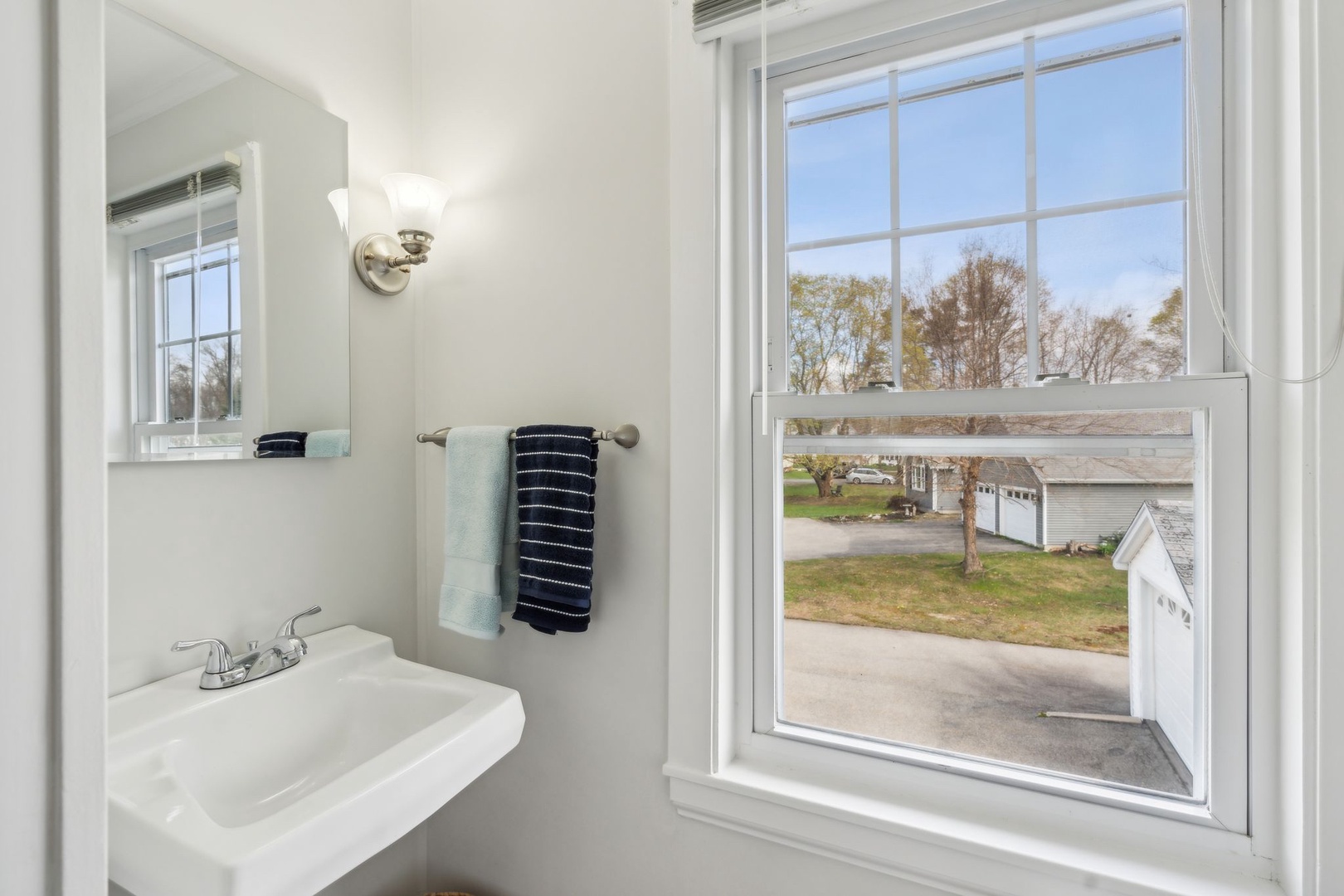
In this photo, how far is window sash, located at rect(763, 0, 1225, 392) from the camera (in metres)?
0.88

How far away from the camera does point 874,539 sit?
3.58ft

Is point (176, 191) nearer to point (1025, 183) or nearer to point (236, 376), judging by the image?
point (236, 376)

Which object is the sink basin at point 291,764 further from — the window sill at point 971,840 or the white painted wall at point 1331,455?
the white painted wall at point 1331,455

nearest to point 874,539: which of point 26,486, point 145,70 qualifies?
point 26,486

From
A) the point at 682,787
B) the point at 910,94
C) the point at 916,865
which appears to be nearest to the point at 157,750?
the point at 682,787

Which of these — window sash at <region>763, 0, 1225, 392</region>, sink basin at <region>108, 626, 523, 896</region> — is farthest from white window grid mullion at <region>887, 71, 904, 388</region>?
sink basin at <region>108, 626, 523, 896</region>

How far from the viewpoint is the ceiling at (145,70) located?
93cm

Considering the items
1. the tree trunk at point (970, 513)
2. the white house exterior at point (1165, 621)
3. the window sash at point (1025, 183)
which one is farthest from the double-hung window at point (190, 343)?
the white house exterior at point (1165, 621)

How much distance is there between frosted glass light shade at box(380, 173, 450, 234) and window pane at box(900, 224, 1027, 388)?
0.94 metres

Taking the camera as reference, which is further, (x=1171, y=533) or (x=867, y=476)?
(x=867, y=476)

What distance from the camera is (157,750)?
867 millimetres

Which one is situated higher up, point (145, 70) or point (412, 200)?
point (145, 70)

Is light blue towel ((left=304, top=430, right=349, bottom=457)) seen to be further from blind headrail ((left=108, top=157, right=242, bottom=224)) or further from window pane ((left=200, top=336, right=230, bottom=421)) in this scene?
blind headrail ((left=108, top=157, right=242, bottom=224))

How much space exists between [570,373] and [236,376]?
1.95 ft
